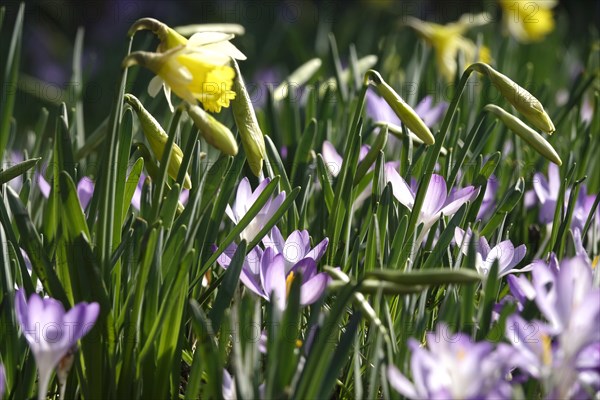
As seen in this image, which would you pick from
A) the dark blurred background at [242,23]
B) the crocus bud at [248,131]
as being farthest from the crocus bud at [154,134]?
the dark blurred background at [242,23]

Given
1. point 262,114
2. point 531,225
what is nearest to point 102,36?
point 262,114

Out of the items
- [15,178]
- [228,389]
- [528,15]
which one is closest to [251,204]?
[228,389]

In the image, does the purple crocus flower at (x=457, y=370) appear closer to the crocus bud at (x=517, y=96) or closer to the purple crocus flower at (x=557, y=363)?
the purple crocus flower at (x=557, y=363)

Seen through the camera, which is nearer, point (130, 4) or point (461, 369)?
point (461, 369)

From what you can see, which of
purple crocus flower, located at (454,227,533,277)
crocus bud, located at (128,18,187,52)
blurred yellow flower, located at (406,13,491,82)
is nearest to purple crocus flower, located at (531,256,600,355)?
purple crocus flower, located at (454,227,533,277)

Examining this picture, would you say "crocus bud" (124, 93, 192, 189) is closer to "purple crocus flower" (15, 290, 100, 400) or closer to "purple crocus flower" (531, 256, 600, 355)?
"purple crocus flower" (15, 290, 100, 400)

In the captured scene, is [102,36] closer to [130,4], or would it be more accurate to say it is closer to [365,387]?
[130,4]
